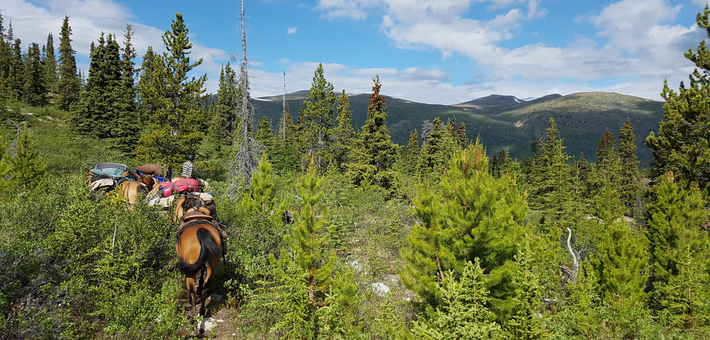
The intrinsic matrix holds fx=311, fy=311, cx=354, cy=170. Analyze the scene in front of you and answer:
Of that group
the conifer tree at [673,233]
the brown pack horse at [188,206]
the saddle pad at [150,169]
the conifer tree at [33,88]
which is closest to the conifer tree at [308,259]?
the brown pack horse at [188,206]

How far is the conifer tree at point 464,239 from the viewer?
6832 mm

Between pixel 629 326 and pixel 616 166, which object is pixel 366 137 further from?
pixel 616 166

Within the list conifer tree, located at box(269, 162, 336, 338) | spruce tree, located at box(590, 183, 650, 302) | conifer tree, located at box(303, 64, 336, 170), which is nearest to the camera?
conifer tree, located at box(269, 162, 336, 338)

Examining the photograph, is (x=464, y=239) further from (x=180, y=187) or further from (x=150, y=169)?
(x=150, y=169)

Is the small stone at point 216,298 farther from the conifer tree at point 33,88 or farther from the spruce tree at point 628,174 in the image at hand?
the conifer tree at point 33,88

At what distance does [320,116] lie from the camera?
37844 mm

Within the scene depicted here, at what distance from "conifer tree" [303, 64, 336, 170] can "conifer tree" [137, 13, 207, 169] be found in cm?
1613

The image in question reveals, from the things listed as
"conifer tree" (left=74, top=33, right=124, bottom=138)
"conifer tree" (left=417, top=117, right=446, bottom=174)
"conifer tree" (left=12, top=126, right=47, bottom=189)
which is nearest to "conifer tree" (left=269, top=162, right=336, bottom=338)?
"conifer tree" (left=12, top=126, right=47, bottom=189)

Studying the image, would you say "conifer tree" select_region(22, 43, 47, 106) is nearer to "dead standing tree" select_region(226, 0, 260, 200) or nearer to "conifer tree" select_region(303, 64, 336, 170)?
"conifer tree" select_region(303, 64, 336, 170)

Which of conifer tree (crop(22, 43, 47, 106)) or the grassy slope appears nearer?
the grassy slope

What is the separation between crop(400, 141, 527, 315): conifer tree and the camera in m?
6.83

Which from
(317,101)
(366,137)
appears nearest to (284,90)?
(317,101)

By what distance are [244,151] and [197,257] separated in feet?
34.8

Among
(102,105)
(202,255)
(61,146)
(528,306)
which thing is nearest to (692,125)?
(528,306)
